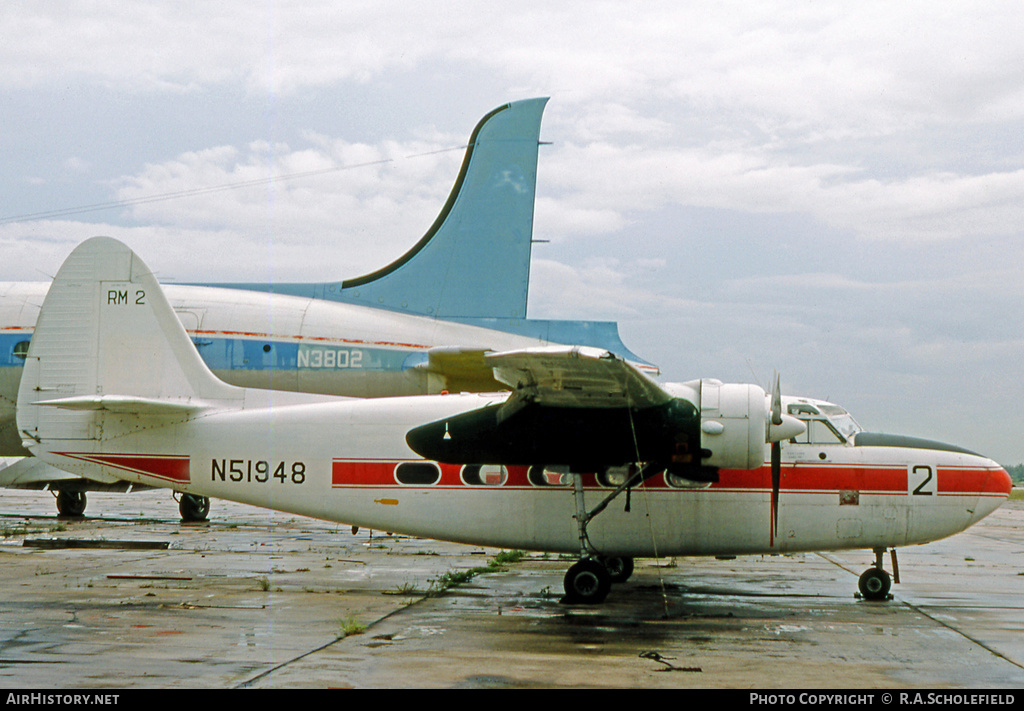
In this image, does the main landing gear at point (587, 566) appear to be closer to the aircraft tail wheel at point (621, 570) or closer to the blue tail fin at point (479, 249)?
the aircraft tail wheel at point (621, 570)

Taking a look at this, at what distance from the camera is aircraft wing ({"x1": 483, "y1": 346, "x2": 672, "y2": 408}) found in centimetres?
976

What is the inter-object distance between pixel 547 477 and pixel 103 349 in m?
6.77

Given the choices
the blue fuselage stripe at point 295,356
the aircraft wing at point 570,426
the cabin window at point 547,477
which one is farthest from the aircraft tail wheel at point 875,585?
the blue fuselage stripe at point 295,356

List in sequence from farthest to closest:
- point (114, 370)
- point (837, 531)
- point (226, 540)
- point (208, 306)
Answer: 1. point (226, 540)
2. point (208, 306)
3. point (114, 370)
4. point (837, 531)

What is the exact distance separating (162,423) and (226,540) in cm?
842

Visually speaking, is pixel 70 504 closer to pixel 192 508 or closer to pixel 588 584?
pixel 192 508

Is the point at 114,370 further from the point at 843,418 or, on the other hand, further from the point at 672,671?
the point at 843,418

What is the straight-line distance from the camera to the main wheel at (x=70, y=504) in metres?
25.3

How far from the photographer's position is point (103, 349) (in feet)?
44.6

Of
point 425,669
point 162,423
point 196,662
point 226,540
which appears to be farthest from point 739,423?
point 226,540

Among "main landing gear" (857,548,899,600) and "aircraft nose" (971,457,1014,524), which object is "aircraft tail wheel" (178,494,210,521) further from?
"aircraft nose" (971,457,1014,524)

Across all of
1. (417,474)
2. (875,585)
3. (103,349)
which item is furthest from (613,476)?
(103,349)

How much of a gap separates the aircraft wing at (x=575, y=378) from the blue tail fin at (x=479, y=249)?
318 inches

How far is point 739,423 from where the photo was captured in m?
11.5
